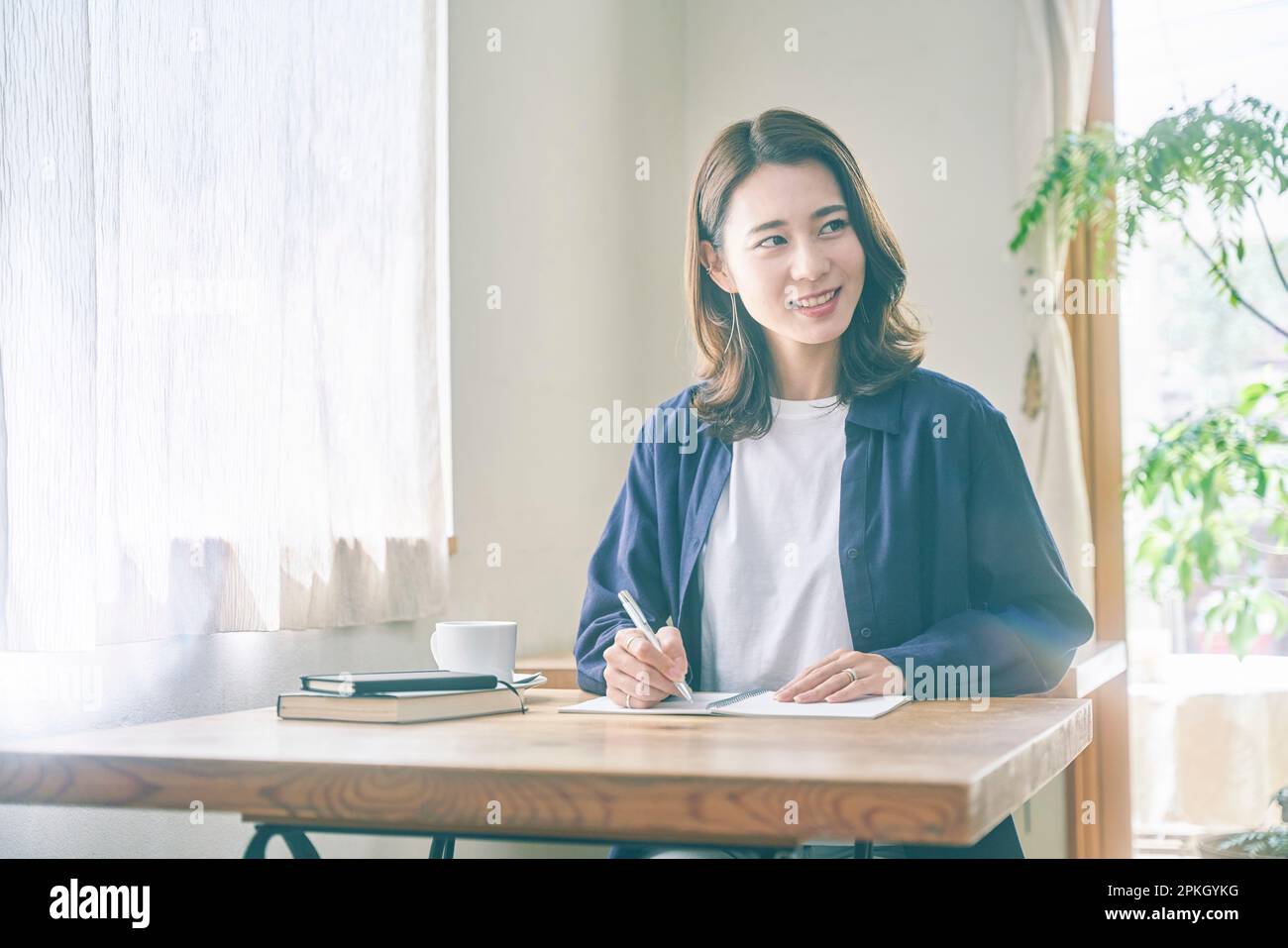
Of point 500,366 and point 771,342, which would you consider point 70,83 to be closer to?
point 771,342

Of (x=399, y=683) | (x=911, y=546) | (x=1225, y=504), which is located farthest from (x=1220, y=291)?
(x=399, y=683)

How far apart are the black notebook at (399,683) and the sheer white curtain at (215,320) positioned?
364mm

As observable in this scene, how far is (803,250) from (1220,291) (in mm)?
1641

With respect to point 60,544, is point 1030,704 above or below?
below

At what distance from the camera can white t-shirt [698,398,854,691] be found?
157cm

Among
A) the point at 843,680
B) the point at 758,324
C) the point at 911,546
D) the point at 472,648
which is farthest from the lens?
the point at 758,324

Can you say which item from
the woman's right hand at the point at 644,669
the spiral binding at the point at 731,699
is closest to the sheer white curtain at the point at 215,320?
the woman's right hand at the point at 644,669

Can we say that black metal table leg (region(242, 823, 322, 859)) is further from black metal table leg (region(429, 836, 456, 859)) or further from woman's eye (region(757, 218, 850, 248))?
woman's eye (region(757, 218, 850, 248))

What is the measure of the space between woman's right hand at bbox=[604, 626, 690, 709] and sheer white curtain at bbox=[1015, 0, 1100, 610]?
1910 millimetres

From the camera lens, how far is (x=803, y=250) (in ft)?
5.42

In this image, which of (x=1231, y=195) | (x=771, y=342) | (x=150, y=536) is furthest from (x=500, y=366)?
(x=1231, y=195)

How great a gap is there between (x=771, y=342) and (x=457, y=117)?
0.98 metres

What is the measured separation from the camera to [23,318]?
4.44ft

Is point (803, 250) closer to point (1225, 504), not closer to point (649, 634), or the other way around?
point (649, 634)
